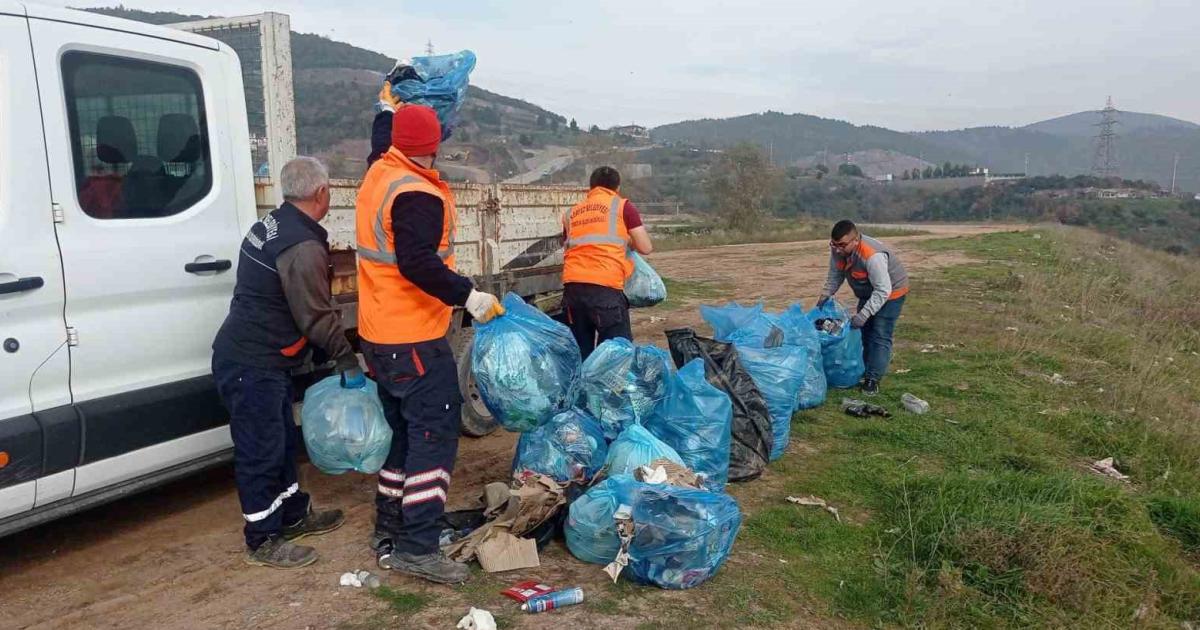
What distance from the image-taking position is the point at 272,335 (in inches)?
123

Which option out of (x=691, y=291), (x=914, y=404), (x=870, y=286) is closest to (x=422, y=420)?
(x=914, y=404)

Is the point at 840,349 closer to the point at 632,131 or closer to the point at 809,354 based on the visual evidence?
the point at 809,354

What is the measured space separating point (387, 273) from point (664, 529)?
1.41m

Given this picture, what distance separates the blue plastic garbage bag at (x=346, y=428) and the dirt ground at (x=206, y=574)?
1.27ft

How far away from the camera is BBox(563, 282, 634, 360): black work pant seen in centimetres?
476

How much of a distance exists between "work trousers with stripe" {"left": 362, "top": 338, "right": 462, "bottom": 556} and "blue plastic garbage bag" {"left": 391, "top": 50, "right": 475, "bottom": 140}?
4.55 ft

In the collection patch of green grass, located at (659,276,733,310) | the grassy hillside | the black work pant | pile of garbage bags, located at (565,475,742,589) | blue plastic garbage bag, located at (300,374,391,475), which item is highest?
the black work pant

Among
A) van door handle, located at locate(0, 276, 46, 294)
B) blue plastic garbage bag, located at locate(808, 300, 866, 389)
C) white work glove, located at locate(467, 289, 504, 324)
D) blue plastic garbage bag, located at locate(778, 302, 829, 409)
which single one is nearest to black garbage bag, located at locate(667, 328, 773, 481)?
blue plastic garbage bag, located at locate(778, 302, 829, 409)

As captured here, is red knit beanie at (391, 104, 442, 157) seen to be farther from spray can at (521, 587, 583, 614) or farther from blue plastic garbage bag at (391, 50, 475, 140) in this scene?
spray can at (521, 587, 583, 614)

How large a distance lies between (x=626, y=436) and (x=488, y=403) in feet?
2.14

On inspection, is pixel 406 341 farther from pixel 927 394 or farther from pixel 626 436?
pixel 927 394

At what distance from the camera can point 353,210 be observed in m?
3.91

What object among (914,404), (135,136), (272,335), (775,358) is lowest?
(914,404)

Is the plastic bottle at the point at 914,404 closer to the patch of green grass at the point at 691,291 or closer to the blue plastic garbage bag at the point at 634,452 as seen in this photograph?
the blue plastic garbage bag at the point at 634,452
